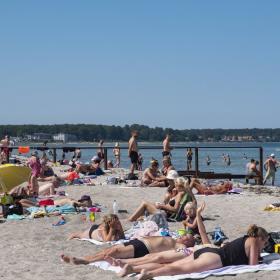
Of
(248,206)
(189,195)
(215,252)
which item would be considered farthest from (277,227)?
(215,252)

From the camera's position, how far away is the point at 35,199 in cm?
1362

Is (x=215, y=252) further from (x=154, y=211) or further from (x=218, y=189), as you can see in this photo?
(x=218, y=189)

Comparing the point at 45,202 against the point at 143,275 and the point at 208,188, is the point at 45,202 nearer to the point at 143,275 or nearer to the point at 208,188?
the point at 208,188

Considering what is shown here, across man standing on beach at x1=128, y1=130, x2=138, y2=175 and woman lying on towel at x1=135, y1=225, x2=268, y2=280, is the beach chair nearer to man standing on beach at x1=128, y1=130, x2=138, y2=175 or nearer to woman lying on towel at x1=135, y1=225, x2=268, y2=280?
woman lying on towel at x1=135, y1=225, x2=268, y2=280

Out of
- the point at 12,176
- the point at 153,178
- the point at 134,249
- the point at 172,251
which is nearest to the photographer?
the point at 172,251

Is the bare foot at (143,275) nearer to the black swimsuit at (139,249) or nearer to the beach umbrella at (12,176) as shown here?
the black swimsuit at (139,249)

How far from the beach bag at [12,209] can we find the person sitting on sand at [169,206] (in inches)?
88.0

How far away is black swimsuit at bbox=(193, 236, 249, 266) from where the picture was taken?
704 centimetres

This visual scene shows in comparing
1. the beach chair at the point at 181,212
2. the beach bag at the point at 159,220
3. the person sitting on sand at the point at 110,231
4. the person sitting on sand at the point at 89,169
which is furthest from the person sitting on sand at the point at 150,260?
the person sitting on sand at the point at 89,169

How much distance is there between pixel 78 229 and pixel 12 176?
4.96 m

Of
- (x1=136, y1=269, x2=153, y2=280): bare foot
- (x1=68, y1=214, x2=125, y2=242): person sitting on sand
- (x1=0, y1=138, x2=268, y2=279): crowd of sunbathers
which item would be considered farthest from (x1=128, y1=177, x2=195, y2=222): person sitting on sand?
(x1=136, y1=269, x2=153, y2=280): bare foot

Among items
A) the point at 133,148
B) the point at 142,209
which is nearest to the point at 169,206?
the point at 142,209

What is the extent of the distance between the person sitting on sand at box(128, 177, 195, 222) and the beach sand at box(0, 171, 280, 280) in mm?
361

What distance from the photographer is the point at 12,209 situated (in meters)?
11.9
